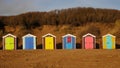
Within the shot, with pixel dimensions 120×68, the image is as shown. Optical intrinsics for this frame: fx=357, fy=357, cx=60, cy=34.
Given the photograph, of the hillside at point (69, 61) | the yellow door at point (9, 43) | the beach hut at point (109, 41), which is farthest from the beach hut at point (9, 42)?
the hillside at point (69, 61)

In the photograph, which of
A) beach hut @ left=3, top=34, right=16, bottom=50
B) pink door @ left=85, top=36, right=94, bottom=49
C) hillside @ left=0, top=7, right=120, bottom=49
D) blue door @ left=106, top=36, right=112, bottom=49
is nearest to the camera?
beach hut @ left=3, top=34, right=16, bottom=50

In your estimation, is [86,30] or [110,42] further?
[86,30]

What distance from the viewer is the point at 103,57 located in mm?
25516

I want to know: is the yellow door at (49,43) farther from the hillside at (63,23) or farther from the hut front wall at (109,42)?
the hillside at (63,23)

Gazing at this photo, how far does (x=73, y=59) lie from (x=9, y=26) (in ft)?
110

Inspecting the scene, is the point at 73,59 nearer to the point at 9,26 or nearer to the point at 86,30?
the point at 86,30

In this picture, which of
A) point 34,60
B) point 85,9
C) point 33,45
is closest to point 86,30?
point 85,9

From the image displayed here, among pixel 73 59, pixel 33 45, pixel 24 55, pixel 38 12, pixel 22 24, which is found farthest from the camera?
pixel 38 12

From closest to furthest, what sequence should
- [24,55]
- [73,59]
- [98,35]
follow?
[73,59] → [24,55] → [98,35]

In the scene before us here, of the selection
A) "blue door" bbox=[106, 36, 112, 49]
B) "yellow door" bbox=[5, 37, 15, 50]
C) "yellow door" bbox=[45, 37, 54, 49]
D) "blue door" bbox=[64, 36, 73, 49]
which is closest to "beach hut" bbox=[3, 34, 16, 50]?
"yellow door" bbox=[5, 37, 15, 50]

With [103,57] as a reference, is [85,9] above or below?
above

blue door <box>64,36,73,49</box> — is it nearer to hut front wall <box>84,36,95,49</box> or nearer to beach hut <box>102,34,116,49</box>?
hut front wall <box>84,36,95,49</box>

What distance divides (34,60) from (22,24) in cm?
3204

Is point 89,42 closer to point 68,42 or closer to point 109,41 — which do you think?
point 109,41
